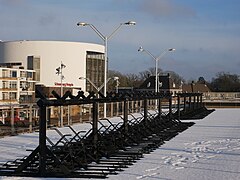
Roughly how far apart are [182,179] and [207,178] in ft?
1.92

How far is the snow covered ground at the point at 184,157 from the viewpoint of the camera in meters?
10.8

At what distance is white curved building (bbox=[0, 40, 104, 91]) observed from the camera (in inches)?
4680

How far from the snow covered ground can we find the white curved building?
98.6 metres

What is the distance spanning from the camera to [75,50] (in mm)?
122688

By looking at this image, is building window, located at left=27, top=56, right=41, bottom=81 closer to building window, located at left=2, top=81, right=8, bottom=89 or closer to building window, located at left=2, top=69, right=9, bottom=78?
building window, located at left=2, top=69, right=9, bottom=78

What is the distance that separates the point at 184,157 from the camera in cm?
1385

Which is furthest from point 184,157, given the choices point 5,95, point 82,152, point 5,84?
point 5,84

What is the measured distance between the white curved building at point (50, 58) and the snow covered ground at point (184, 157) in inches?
3880

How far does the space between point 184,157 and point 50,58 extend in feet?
356

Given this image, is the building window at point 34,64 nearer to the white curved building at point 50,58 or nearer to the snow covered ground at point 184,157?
the white curved building at point 50,58

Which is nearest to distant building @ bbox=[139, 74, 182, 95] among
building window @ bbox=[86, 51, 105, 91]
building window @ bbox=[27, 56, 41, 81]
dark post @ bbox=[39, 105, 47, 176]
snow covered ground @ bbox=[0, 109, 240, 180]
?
building window @ bbox=[86, 51, 105, 91]

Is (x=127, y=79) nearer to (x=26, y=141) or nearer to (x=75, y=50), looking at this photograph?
(x=75, y=50)

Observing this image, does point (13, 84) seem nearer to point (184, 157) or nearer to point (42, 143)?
point (184, 157)

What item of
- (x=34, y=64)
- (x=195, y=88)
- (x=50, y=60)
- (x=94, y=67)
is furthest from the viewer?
(x=195, y=88)
